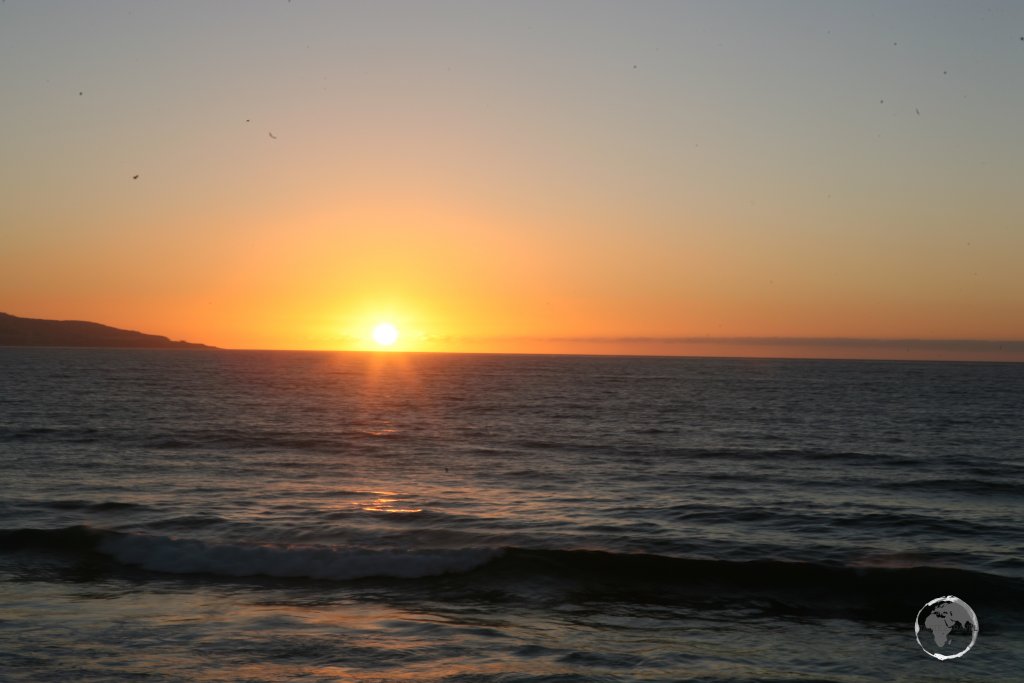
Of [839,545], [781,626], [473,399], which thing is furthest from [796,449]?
[473,399]

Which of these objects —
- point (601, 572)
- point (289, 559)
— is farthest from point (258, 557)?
point (601, 572)

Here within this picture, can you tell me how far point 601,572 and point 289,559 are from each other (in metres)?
7.61

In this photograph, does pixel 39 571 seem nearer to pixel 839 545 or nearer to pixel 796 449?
pixel 839 545

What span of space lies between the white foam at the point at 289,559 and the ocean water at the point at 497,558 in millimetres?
76

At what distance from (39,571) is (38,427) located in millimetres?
34670

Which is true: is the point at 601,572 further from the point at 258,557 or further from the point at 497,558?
the point at 258,557

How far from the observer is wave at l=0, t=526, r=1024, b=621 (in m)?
19.1

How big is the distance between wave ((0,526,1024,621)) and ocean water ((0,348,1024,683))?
0.27 feet
